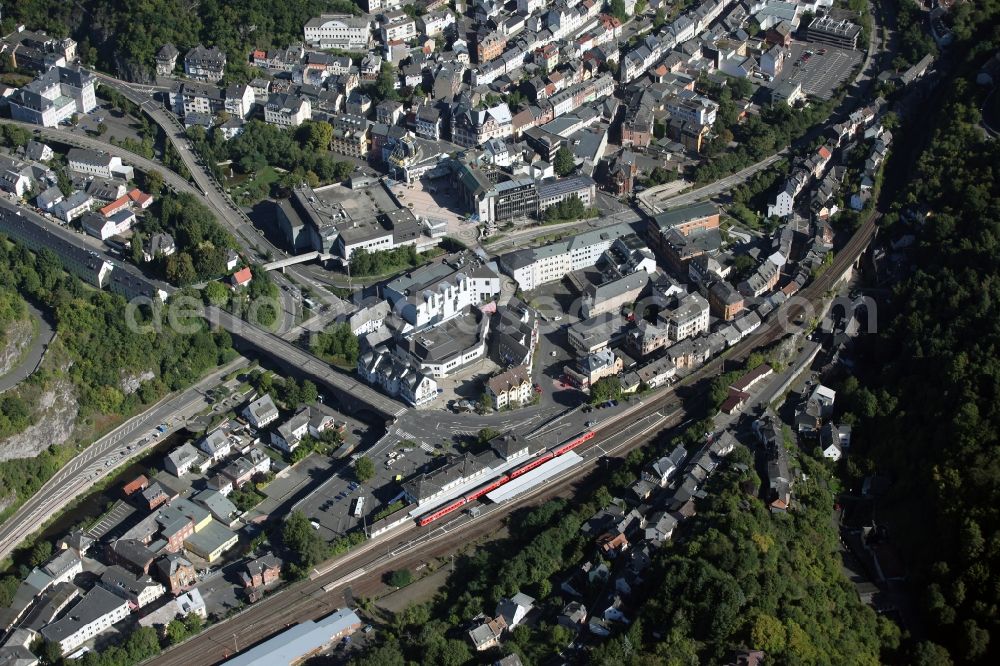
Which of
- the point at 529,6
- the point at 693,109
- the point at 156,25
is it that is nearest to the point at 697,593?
the point at 693,109

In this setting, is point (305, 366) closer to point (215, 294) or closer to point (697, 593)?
point (215, 294)

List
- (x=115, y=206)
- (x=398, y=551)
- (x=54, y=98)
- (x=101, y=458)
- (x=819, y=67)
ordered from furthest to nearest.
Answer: (x=819, y=67)
(x=54, y=98)
(x=115, y=206)
(x=101, y=458)
(x=398, y=551)

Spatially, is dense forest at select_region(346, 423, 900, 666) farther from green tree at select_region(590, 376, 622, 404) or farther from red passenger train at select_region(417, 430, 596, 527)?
green tree at select_region(590, 376, 622, 404)

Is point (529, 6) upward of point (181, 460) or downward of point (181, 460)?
upward

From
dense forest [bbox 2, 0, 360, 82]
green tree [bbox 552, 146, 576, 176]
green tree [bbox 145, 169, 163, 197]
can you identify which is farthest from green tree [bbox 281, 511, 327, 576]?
dense forest [bbox 2, 0, 360, 82]

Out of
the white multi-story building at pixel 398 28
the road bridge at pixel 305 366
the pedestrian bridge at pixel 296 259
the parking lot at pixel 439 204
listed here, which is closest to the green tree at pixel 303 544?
the road bridge at pixel 305 366

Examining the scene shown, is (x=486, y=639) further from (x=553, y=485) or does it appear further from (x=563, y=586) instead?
(x=553, y=485)
